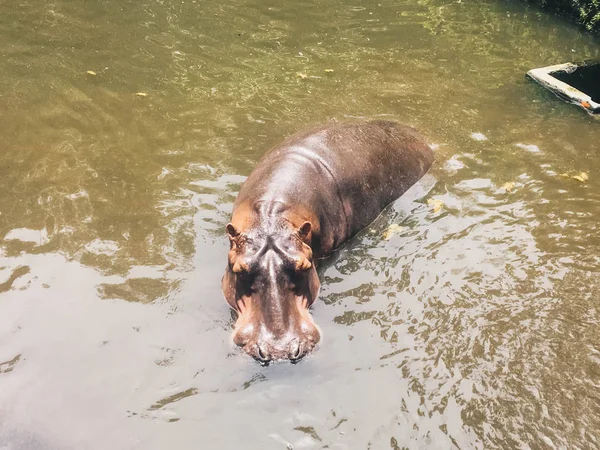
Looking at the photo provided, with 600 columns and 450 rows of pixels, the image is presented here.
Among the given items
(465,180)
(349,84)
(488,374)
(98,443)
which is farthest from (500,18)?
(98,443)

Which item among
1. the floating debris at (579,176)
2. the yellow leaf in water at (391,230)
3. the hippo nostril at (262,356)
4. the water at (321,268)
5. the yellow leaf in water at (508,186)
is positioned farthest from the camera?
the floating debris at (579,176)

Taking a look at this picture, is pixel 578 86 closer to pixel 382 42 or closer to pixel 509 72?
pixel 509 72

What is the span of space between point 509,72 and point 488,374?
6.26 meters

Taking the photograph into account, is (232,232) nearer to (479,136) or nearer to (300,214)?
(300,214)

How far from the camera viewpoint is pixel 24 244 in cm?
532

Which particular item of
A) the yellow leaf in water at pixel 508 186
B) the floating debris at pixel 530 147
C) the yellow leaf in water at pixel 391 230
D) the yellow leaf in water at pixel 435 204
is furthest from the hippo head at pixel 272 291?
the floating debris at pixel 530 147

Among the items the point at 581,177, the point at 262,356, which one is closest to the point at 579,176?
the point at 581,177

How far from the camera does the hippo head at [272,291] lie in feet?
13.3

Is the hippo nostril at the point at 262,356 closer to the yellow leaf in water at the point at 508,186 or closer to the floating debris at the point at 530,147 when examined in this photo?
the yellow leaf in water at the point at 508,186

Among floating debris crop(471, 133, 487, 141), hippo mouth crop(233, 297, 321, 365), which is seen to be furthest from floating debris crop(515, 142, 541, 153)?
hippo mouth crop(233, 297, 321, 365)

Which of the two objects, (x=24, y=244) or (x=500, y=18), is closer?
(x=24, y=244)

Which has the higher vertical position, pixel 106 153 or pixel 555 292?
pixel 555 292

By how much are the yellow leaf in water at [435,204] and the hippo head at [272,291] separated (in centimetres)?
186

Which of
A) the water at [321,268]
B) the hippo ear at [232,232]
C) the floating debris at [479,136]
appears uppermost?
the hippo ear at [232,232]
